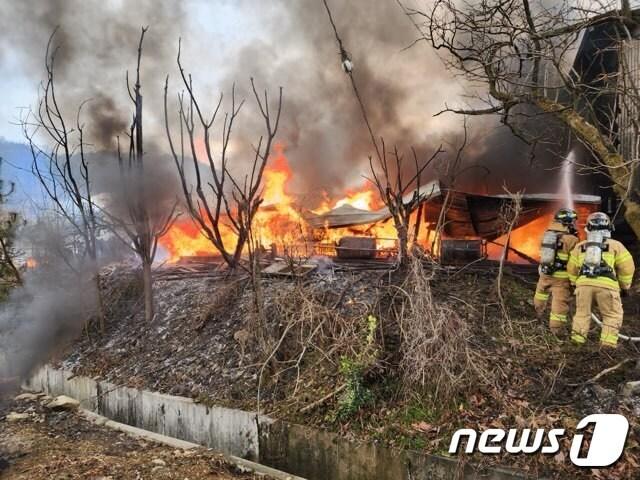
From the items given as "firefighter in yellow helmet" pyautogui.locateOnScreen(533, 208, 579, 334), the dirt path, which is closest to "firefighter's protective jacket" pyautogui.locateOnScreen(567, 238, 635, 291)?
"firefighter in yellow helmet" pyautogui.locateOnScreen(533, 208, 579, 334)

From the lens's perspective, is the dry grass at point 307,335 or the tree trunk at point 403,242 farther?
the tree trunk at point 403,242

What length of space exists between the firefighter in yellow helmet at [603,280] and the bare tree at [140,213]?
24.5ft

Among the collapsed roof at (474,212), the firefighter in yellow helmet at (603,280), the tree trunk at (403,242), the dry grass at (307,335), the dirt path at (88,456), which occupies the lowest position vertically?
the dirt path at (88,456)

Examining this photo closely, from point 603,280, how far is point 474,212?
18.5ft

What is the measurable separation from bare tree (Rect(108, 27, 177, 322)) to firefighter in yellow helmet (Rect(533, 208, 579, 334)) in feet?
23.2

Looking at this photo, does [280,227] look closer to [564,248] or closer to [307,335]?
[307,335]

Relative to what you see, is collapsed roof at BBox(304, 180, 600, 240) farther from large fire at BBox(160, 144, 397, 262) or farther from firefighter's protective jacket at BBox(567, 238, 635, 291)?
firefighter's protective jacket at BBox(567, 238, 635, 291)

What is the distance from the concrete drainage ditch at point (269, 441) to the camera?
471cm

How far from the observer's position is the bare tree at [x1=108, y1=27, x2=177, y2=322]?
9.11 m

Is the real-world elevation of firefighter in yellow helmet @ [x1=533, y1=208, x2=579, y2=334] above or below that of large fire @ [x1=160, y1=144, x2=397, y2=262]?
below

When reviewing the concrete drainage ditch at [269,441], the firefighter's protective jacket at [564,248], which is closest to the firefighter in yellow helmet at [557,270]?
the firefighter's protective jacket at [564,248]

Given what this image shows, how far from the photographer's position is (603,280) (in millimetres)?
5949

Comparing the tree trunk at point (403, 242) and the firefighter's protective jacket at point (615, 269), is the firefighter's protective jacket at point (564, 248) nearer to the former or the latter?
the firefighter's protective jacket at point (615, 269)

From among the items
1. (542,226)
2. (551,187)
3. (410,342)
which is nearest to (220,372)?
(410,342)
